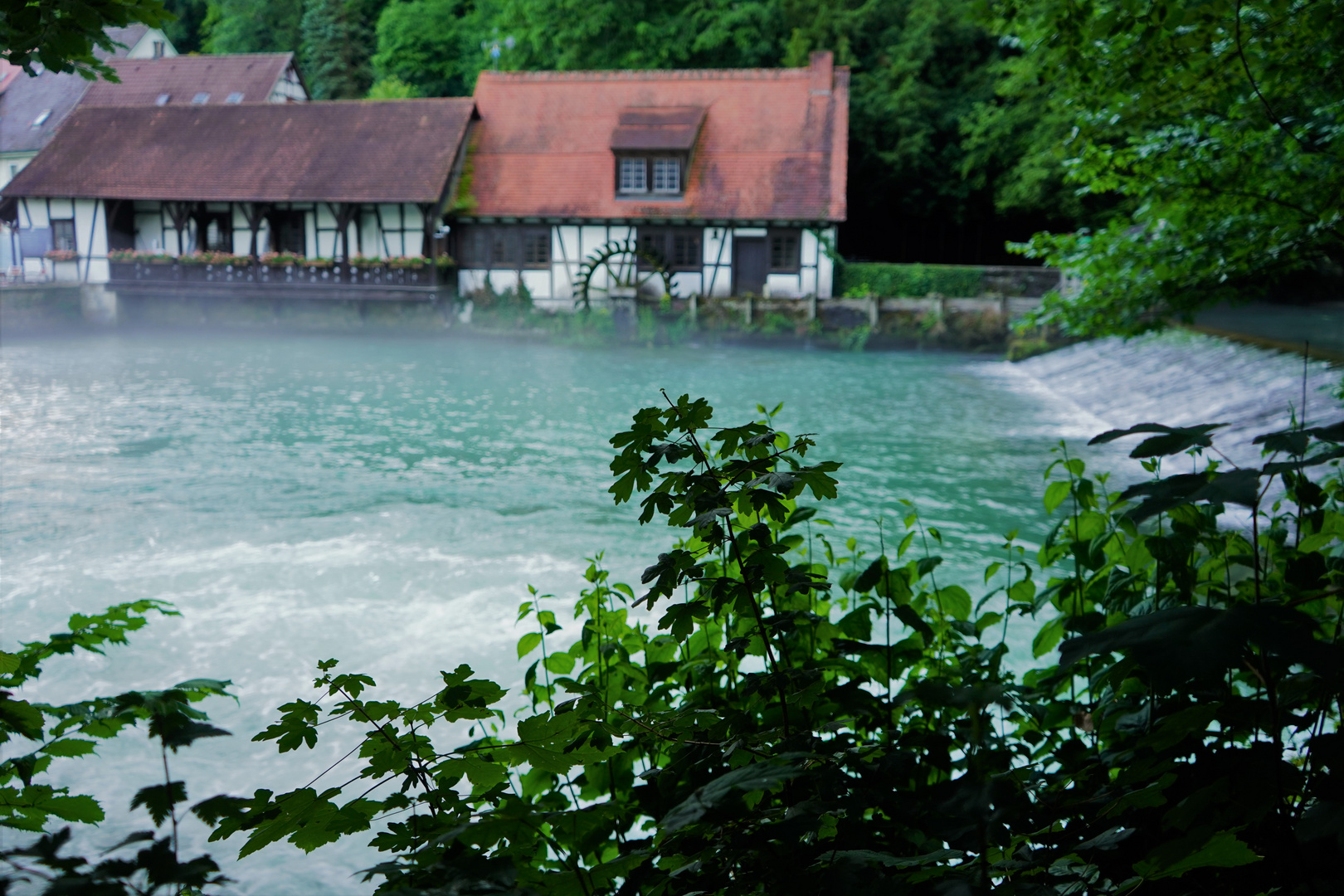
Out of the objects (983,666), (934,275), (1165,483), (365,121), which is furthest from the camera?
(365,121)

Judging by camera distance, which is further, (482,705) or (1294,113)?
(1294,113)

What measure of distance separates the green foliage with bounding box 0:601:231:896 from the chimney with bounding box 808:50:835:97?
967 inches

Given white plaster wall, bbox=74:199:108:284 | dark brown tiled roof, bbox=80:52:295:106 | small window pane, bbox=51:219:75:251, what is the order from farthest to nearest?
dark brown tiled roof, bbox=80:52:295:106, small window pane, bbox=51:219:75:251, white plaster wall, bbox=74:199:108:284

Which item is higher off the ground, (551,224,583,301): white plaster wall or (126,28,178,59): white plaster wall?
(126,28,178,59): white plaster wall

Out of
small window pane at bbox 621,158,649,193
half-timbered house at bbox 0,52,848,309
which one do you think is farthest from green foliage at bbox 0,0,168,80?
small window pane at bbox 621,158,649,193

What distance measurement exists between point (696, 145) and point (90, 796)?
24597 mm

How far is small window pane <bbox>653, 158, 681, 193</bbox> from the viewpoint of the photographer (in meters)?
24.3

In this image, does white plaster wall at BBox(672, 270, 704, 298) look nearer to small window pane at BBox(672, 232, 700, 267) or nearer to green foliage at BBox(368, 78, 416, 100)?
small window pane at BBox(672, 232, 700, 267)

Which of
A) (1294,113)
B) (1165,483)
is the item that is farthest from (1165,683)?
(1294,113)

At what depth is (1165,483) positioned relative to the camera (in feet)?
4.81

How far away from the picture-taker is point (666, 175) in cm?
2439

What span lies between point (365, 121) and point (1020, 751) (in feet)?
88.2

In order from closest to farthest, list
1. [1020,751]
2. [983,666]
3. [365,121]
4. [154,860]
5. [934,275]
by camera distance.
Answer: [154,860] < [1020,751] < [983,666] < [934,275] < [365,121]

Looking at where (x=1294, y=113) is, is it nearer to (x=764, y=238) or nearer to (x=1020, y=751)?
(x=1020, y=751)
